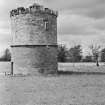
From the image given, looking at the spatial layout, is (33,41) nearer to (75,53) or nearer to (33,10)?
(33,10)

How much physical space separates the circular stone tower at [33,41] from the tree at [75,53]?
48.6m

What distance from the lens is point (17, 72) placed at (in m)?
22.6

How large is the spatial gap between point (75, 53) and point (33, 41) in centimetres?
5292

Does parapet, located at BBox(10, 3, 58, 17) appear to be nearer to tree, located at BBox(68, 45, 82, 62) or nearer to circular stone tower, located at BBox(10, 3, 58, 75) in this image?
circular stone tower, located at BBox(10, 3, 58, 75)

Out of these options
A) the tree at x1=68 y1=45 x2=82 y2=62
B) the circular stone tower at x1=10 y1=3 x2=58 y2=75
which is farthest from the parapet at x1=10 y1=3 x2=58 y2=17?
the tree at x1=68 y1=45 x2=82 y2=62

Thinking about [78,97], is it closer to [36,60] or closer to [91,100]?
[91,100]

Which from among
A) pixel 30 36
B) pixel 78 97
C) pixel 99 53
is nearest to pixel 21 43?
pixel 30 36

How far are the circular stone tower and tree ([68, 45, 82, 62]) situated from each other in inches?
1912

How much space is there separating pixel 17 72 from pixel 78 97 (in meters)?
13.7

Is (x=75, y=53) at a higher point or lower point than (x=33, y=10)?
lower

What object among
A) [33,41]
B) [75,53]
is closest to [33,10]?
[33,41]

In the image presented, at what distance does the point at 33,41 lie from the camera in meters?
21.9

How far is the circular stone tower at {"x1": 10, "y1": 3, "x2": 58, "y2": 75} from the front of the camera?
21922 millimetres

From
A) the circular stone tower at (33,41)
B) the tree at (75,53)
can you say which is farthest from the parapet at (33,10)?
the tree at (75,53)
